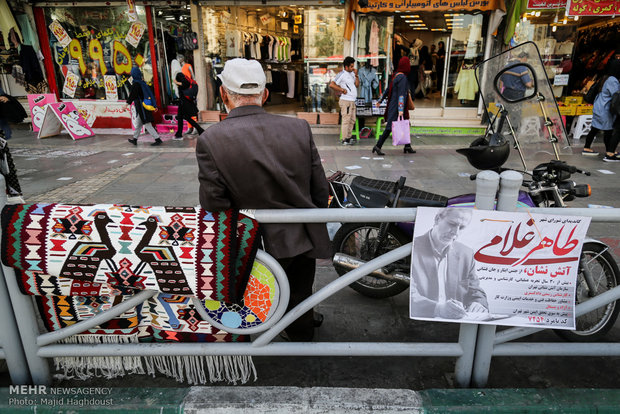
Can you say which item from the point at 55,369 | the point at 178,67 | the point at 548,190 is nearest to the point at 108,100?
the point at 178,67

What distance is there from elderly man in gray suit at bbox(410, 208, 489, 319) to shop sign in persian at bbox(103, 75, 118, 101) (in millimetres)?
12263

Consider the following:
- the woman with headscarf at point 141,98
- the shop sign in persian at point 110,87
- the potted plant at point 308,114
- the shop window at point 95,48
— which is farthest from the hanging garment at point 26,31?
the potted plant at point 308,114

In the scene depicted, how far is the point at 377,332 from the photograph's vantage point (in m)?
3.01

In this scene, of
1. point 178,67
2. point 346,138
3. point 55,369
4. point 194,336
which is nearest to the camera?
point 194,336

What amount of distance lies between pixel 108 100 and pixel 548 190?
1232cm

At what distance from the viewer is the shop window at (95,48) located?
38.3 ft

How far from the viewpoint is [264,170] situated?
2.11 m

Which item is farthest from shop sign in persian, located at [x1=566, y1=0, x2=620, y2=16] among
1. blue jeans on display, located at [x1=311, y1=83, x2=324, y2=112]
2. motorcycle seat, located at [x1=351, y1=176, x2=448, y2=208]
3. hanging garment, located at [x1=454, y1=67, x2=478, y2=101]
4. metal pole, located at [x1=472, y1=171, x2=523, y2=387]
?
metal pole, located at [x1=472, y1=171, x2=523, y2=387]

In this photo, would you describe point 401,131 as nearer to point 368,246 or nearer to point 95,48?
point 368,246

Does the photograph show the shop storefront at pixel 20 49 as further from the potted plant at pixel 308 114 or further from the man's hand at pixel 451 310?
the man's hand at pixel 451 310

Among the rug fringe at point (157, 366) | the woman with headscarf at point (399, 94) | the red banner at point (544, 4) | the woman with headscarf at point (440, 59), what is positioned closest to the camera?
the rug fringe at point (157, 366)

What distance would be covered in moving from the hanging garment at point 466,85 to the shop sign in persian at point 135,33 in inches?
357

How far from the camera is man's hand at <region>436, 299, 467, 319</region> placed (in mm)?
2160

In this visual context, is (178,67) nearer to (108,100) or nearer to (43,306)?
(108,100)
